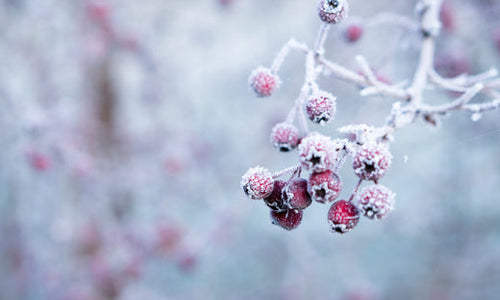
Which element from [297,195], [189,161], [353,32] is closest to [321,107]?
[297,195]

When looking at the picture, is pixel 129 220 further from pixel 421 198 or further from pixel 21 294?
pixel 421 198

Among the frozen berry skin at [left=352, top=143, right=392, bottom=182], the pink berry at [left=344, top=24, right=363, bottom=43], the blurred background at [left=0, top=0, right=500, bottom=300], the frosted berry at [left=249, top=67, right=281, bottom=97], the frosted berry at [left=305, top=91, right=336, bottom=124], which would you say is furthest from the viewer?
the blurred background at [left=0, top=0, right=500, bottom=300]

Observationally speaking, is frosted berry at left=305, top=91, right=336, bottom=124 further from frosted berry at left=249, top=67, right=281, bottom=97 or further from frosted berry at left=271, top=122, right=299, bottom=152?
frosted berry at left=249, top=67, right=281, bottom=97

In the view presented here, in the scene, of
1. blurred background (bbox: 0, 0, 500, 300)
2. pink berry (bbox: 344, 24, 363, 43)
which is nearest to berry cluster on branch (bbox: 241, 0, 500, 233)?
pink berry (bbox: 344, 24, 363, 43)

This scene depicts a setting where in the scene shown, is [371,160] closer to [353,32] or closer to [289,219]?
[289,219]

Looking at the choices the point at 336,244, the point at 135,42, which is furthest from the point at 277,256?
the point at 135,42
